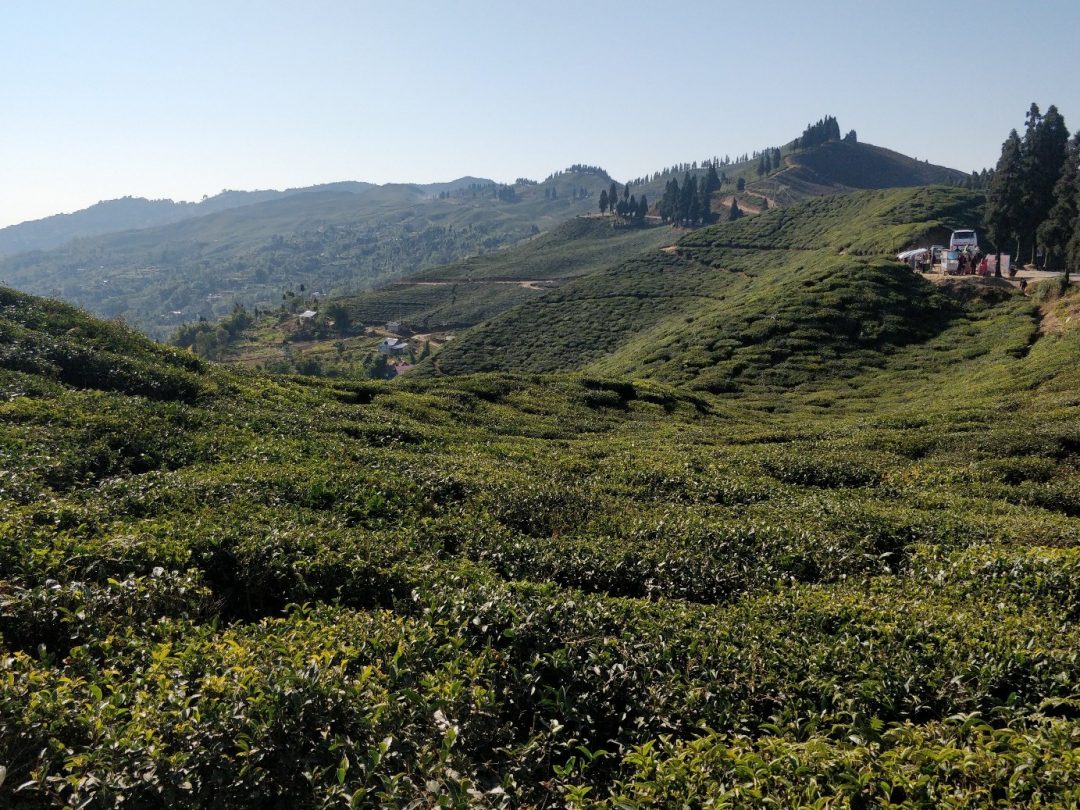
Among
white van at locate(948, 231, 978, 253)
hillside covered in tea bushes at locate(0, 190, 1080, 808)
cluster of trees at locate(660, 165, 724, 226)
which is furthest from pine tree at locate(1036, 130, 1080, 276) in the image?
cluster of trees at locate(660, 165, 724, 226)

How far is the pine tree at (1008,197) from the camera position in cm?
5750

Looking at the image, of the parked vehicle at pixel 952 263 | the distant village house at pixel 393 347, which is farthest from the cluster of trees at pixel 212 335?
the parked vehicle at pixel 952 263

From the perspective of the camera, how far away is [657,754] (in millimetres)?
5273

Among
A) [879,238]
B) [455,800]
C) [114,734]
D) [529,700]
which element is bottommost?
[529,700]

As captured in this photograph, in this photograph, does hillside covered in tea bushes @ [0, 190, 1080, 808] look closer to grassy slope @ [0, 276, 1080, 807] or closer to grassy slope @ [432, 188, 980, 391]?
grassy slope @ [0, 276, 1080, 807]

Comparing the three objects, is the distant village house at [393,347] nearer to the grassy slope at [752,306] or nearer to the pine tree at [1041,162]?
the grassy slope at [752,306]

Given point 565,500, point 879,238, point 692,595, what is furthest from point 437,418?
point 879,238

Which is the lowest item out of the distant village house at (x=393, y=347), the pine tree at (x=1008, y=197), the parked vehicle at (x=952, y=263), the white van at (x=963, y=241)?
the distant village house at (x=393, y=347)

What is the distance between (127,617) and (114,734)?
8.07 ft

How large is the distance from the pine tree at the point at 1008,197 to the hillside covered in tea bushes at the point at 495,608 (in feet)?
161

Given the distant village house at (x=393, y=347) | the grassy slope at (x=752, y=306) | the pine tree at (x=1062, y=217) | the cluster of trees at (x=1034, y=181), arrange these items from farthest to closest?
the distant village house at (x=393, y=347) < the cluster of trees at (x=1034, y=181) < the pine tree at (x=1062, y=217) < the grassy slope at (x=752, y=306)

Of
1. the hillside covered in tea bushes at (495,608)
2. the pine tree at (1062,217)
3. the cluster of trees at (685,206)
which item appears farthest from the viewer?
the cluster of trees at (685,206)

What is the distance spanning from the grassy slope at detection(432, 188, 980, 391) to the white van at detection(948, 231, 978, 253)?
6.71 meters

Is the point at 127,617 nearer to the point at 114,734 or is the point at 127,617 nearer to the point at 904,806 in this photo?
the point at 114,734
